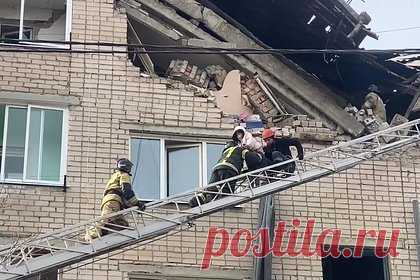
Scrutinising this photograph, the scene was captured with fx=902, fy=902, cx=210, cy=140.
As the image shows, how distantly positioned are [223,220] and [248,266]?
783 mm

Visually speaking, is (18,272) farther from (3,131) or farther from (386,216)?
(386,216)

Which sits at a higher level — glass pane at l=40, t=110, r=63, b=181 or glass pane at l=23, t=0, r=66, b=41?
glass pane at l=23, t=0, r=66, b=41

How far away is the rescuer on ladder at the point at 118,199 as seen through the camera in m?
11.0

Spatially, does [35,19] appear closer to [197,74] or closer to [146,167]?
[197,74]

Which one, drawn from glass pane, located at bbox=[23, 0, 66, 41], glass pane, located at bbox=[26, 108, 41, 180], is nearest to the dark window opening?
glass pane, located at bbox=[26, 108, 41, 180]

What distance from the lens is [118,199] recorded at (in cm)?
1141

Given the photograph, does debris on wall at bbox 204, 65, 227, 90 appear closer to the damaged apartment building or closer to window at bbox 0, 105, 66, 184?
the damaged apartment building

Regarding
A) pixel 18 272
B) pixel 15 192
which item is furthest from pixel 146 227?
pixel 15 192

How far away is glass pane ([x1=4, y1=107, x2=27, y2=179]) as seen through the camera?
12977 mm

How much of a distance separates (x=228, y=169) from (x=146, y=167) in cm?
175

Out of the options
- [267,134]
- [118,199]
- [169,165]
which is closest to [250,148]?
[267,134]

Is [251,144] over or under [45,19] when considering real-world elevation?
under

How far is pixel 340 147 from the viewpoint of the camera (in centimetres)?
1266

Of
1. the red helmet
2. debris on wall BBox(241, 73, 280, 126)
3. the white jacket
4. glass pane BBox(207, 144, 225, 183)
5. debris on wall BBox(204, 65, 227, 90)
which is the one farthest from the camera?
debris on wall BBox(204, 65, 227, 90)
